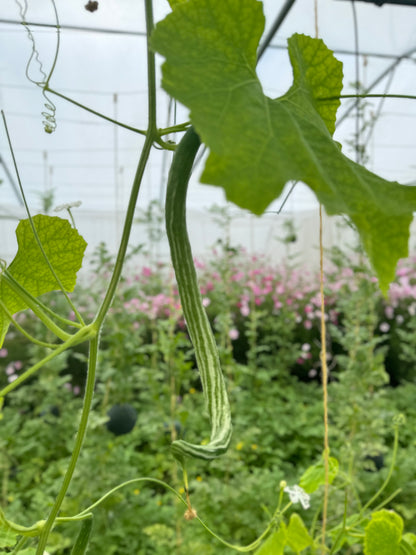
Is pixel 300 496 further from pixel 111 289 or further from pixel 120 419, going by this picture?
pixel 120 419

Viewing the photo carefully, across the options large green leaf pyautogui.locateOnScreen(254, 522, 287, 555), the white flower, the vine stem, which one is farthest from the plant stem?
the white flower

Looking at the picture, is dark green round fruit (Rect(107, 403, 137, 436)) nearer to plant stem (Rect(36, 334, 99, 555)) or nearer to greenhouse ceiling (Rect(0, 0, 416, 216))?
greenhouse ceiling (Rect(0, 0, 416, 216))

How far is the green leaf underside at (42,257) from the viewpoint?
38 cm

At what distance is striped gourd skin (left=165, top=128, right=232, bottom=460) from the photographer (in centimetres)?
28

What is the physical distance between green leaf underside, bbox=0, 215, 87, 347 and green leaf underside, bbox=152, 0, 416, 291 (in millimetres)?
198

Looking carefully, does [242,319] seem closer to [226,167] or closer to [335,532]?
[335,532]

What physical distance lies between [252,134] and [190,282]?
11 centimetres

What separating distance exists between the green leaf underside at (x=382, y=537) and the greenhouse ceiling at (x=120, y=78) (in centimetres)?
180

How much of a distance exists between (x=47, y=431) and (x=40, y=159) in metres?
5.03

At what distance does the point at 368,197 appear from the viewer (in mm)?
244

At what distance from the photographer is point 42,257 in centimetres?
39

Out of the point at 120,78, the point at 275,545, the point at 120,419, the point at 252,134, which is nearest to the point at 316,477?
the point at 275,545

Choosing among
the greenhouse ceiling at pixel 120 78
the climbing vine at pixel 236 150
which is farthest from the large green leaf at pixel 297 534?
the greenhouse ceiling at pixel 120 78

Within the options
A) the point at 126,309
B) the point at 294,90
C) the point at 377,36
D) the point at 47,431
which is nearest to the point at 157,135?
the point at 294,90
